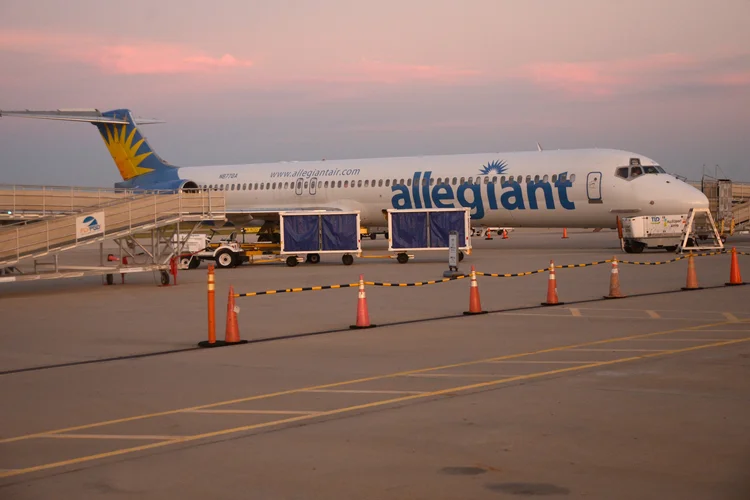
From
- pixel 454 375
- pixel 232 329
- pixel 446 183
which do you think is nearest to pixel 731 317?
pixel 454 375

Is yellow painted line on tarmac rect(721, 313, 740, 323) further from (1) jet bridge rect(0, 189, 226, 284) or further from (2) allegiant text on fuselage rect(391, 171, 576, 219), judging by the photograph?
(2) allegiant text on fuselage rect(391, 171, 576, 219)

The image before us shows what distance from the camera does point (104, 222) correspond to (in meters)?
26.8

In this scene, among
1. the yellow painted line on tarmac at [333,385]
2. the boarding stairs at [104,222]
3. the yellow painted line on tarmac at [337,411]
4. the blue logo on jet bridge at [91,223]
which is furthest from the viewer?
the blue logo on jet bridge at [91,223]

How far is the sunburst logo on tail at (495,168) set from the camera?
41.3 m

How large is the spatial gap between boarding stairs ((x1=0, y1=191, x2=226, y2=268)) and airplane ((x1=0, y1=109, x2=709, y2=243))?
11.9 metres

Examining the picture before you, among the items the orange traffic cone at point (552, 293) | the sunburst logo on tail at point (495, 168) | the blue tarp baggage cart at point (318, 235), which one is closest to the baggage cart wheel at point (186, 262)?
the blue tarp baggage cart at point (318, 235)

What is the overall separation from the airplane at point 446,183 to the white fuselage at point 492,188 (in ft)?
0.13

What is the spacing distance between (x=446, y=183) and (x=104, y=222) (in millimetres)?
19101

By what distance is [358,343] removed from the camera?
15.0 metres

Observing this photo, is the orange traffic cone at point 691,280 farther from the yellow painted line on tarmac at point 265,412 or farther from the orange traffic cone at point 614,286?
the yellow painted line on tarmac at point 265,412

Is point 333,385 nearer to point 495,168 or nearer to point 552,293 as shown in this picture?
point 552,293

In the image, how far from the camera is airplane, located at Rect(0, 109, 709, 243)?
39.0m

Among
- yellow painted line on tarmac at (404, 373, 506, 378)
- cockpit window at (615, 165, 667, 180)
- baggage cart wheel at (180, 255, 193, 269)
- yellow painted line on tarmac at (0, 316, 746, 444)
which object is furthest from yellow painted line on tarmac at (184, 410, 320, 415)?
cockpit window at (615, 165, 667, 180)

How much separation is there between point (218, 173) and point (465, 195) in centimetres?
1555
